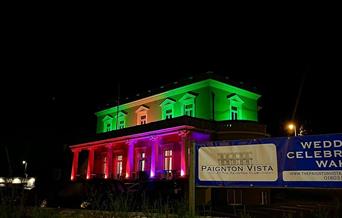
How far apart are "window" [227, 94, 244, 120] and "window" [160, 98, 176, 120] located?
16.8 ft

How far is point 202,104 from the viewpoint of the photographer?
93.2 ft

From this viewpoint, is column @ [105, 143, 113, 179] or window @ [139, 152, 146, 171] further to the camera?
column @ [105, 143, 113, 179]

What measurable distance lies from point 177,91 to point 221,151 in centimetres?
2382

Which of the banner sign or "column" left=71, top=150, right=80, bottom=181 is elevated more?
"column" left=71, top=150, right=80, bottom=181

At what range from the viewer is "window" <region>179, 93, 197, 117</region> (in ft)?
95.5

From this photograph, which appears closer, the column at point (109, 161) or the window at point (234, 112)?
the window at point (234, 112)

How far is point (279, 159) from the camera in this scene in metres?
6.36

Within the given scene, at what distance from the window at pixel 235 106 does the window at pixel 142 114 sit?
28.4 ft

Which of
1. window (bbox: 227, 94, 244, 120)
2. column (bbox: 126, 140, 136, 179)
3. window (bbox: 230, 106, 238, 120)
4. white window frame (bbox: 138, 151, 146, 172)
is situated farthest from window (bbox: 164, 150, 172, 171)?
window (bbox: 230, 106, 238, 120)

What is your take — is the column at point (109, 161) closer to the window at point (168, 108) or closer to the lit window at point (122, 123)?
the lit window at point (122, 123)

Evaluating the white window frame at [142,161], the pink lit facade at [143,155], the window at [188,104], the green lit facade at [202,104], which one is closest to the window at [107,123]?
the pink lit facade at [143,155]

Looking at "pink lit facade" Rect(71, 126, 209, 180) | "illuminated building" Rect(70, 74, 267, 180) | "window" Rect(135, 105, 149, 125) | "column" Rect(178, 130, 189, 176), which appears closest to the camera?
"column" Rect(178, 130, 189, 176)

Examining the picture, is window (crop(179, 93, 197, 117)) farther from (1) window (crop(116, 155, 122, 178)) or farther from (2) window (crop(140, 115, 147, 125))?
(1) window (crop(116, 155, 122, 178))

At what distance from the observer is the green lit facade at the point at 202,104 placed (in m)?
28.3
